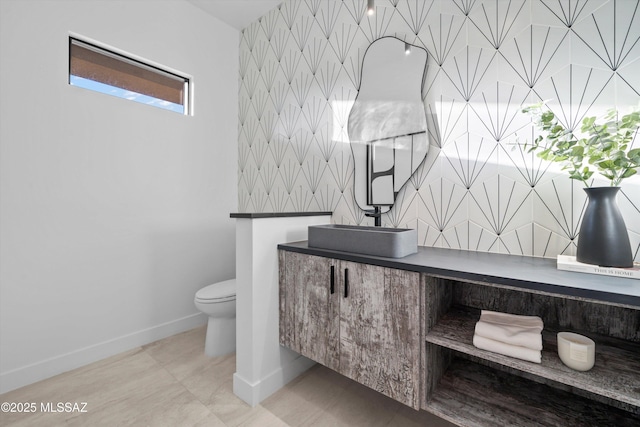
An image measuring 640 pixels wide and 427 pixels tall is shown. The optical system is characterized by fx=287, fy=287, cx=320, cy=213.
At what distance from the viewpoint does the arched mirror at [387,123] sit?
1.61 metres

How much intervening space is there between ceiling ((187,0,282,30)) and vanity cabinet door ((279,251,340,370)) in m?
2.14

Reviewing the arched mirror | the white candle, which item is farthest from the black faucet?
the white candle

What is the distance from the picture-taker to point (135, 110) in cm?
212

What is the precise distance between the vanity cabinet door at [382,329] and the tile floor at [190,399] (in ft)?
1.10

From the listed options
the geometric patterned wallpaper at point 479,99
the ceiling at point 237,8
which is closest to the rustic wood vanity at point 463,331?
the geometric patterned wallpaper at point 479,99

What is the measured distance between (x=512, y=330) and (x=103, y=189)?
8.05ft

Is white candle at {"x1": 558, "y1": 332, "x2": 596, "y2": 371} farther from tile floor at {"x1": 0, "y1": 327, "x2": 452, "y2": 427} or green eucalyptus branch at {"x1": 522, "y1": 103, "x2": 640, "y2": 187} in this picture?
tile floor at {"x1": 0, "y1": 327, "x2": 452, "y2": 427}

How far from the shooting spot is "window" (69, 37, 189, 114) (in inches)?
75.6

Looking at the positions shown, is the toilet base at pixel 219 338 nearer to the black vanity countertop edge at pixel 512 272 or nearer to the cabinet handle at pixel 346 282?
the black vanity countertop edge at pixel 512 272

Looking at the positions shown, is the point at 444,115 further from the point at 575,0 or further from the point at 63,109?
the point at 63,109

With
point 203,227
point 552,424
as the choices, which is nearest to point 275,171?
point 203,227

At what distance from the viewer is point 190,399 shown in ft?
5.09

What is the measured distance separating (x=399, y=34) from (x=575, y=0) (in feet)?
2.58

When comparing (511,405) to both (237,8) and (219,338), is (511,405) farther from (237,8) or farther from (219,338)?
(237,8)
